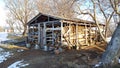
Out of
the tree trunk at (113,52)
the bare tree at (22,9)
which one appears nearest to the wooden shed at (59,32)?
the tree trunk at (113,52)

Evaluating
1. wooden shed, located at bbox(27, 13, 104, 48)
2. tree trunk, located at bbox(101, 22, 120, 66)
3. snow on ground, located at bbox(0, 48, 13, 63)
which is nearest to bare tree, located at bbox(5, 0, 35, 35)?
wooden shed, located at bbox(27, 13, 104, 48)

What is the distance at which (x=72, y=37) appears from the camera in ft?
64.2

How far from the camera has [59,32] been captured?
1908 centimetres

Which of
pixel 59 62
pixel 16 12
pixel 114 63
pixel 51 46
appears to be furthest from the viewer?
pixel 16 12

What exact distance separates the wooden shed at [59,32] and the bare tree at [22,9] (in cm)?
1540

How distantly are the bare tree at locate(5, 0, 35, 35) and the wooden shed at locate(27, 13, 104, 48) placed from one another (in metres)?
15.4

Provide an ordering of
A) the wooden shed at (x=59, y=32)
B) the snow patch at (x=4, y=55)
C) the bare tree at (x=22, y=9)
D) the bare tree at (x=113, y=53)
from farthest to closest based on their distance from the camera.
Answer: the bare tree at (x=22, y=9)
the wooden shed at (x=59, y=32)
the snow patch at (x=4, y=55)
the bare tree at (x=113, y=53)

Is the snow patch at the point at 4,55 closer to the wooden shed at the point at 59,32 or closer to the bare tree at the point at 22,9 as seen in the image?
the wooden shed at the point at 59,32

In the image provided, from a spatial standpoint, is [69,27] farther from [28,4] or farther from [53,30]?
[28,4]

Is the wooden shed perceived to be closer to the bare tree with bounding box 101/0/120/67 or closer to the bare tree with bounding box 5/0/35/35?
the bare tree with bounding box 101/0/120/67

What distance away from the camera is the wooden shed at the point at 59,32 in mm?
18672

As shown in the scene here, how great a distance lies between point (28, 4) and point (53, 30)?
2192 cm

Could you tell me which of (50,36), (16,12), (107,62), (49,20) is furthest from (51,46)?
(16,12)

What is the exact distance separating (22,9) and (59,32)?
21432 mm
